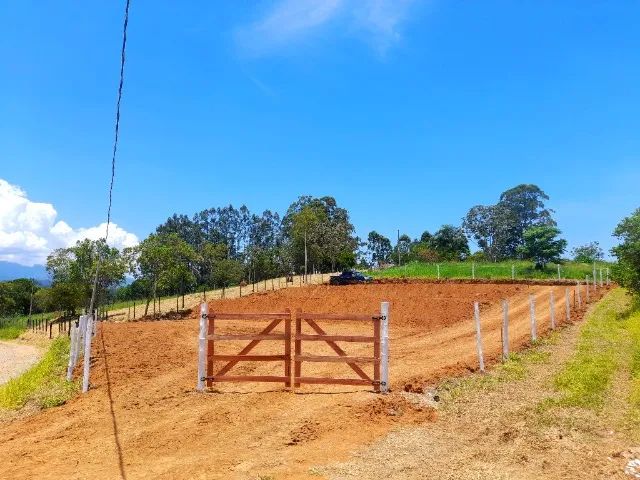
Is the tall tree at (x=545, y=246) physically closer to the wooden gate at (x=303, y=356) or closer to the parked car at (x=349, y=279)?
the parked car at (x=349, y=279)

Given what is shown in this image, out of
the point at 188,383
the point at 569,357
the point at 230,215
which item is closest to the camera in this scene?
the point at 188,383

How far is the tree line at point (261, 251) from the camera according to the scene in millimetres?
47594

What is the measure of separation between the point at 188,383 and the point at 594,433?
27.4 ft

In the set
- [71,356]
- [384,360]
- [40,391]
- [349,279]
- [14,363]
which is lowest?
[14,363]

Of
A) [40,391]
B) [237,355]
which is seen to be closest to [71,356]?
[40,391]

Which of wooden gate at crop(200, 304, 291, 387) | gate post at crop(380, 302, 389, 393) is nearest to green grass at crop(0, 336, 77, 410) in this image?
wooden gate at crop(200, 304, 291, 387)

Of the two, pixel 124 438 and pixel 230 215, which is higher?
pixel 230 215

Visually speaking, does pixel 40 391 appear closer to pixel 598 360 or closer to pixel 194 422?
pixel 194 422

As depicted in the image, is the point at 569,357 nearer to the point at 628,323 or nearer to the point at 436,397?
the point at 436,397

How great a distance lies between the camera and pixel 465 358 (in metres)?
15.1

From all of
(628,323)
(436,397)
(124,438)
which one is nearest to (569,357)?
(436,397)

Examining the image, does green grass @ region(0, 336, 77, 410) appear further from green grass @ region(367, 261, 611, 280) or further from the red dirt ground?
green grass @ region(367, 261, 611, 280)

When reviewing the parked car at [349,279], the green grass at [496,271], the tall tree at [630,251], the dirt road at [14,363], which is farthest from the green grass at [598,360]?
the green grass at [496,271]

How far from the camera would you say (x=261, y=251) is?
278 ft
